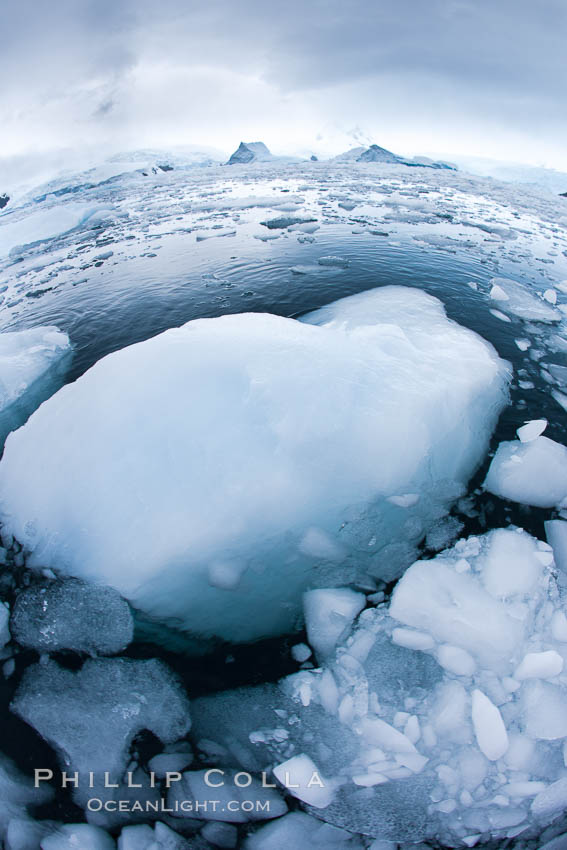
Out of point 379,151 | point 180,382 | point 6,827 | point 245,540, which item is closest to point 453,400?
point 245,540

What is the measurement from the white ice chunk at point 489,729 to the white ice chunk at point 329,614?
747 millimetres

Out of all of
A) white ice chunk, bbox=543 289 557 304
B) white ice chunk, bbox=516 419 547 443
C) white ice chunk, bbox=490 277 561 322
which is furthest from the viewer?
white ice chunk, bbox=543 289 557 304

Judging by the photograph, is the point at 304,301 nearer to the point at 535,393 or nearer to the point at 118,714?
the point at 535,393

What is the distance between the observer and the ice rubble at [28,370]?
13.3 feet

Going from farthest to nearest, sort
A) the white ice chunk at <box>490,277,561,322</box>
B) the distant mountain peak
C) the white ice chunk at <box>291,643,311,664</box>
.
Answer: the distant mountain peak < the white ice chunk at <box>490,277,561,322</box> < the white ice chunk at <box>291,643,311,664</box>

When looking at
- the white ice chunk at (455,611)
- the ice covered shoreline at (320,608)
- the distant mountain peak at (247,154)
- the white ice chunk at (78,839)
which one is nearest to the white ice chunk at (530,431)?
the ice covered shoreline at (320,608)

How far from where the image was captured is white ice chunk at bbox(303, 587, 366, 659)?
2145 millimetres

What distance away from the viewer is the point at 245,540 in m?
2.49

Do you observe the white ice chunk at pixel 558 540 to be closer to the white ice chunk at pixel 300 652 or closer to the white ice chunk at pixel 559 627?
the white ice chunk at pixel 559 627

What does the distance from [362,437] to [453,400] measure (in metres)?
1.13

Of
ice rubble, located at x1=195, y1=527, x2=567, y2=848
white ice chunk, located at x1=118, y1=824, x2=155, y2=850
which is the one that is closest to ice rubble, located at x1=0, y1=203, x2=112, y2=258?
white ice chunk, located at x1=118, y1=824, x2=155, y2=850

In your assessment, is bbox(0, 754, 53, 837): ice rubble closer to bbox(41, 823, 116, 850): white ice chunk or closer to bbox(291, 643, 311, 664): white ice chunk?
bbox(41, 823, 116, 850): white ice chunk

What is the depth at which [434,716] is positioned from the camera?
5.95 ft

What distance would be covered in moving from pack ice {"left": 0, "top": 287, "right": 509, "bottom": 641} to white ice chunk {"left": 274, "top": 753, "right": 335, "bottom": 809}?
0.64 metres
